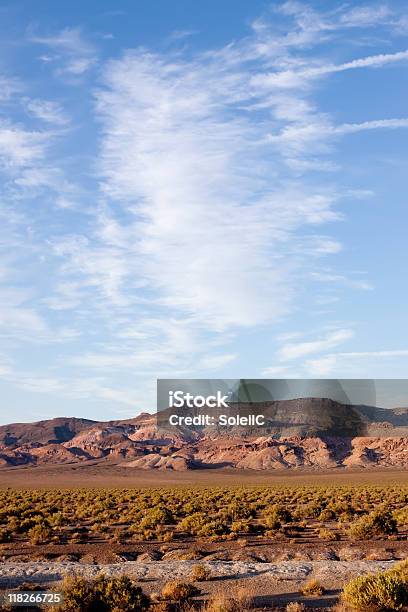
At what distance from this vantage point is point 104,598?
11.6m

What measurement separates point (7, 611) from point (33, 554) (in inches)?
363

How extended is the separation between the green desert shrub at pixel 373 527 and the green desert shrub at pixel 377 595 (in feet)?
41.8

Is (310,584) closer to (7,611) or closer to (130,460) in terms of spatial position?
(7,611)

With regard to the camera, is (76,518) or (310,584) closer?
(310,584)

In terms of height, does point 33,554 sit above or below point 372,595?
below

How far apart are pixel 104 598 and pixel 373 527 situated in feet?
50.5

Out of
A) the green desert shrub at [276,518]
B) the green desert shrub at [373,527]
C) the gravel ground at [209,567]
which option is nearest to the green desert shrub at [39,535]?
the gravel ground at [209,567]

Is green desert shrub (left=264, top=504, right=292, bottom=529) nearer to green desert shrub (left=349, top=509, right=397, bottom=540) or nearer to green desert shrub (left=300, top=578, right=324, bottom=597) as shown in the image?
green desert shrub (left=349, top=509, right=397, bottom=540)

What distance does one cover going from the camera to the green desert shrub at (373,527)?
77.4ft

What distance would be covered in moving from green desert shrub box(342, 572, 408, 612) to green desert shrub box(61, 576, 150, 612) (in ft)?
13.6

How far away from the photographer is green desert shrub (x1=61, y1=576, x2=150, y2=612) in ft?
37.1

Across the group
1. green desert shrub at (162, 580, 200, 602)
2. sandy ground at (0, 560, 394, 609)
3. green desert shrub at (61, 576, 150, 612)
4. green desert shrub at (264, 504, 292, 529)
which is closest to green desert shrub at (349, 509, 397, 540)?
green desert shrub at (264, 504, 292, 529)

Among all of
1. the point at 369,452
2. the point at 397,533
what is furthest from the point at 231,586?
the point at 369,452

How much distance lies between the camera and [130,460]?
500 ft
